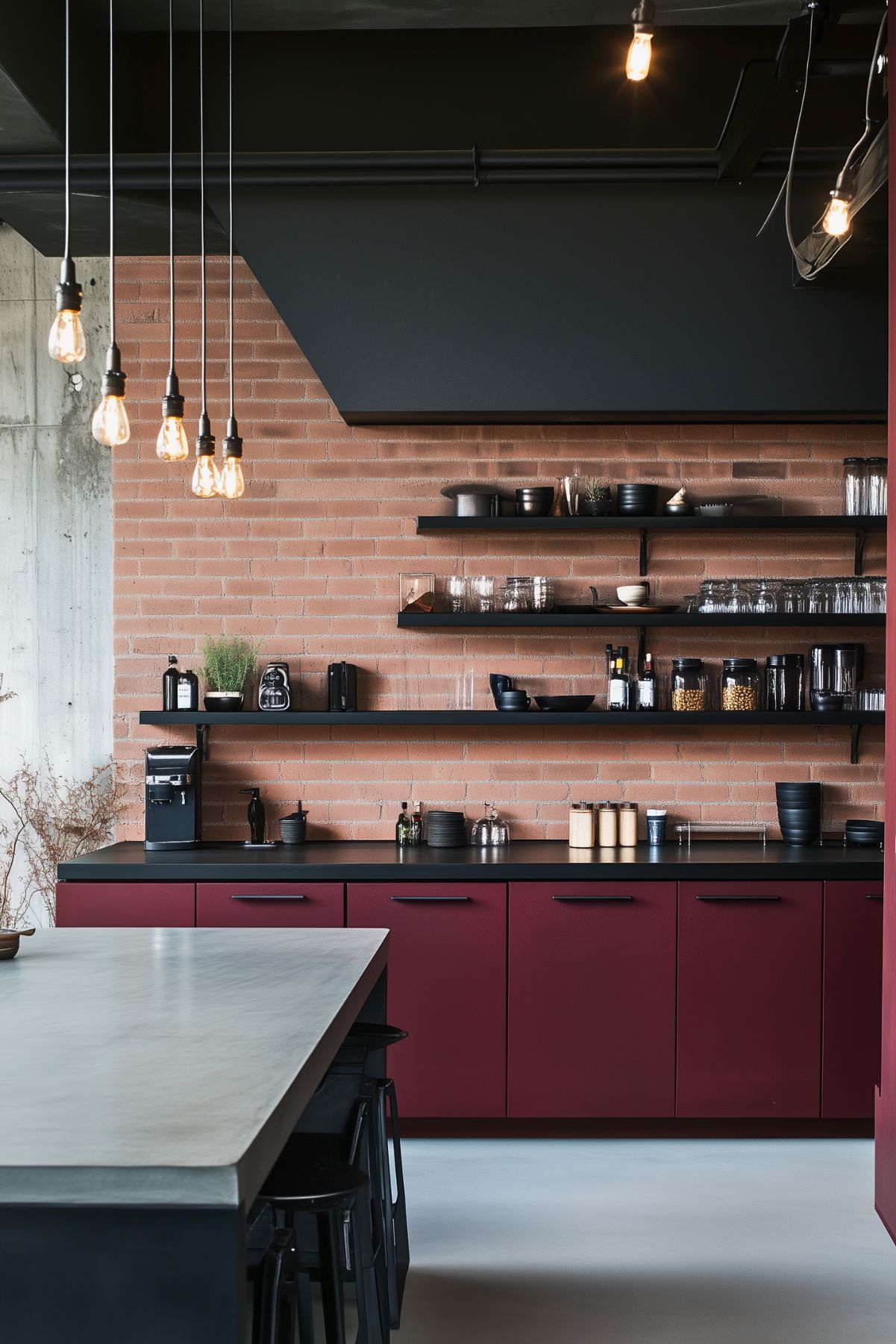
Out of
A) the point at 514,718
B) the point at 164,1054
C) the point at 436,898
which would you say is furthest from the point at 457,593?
the point at 164,1054

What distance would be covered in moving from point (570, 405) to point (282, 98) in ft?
5.55

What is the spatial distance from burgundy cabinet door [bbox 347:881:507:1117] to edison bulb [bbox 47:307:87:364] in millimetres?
2438

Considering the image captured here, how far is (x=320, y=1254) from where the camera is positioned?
6.62 ft

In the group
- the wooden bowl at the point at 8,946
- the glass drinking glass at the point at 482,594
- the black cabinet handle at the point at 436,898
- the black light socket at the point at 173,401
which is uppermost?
the black light socket at the point at 173,401

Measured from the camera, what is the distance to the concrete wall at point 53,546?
5066 mm

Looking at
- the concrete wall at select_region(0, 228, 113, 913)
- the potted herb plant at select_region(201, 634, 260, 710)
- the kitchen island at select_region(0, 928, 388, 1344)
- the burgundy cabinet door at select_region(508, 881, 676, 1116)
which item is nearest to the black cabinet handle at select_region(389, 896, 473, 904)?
the burgundy cabinet door at select_region(508, 881, 676, 1116)

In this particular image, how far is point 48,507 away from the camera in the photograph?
5074 mm

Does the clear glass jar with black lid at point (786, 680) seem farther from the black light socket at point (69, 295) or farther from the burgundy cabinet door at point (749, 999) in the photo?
the black light socket at point (69, 295)

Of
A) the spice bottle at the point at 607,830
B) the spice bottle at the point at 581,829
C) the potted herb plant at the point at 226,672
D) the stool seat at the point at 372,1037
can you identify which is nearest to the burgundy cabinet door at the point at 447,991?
the spice bottle at the point at 581,829

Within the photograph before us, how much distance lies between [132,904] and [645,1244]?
6.77 feet

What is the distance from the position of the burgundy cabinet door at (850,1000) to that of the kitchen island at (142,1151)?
250 cm

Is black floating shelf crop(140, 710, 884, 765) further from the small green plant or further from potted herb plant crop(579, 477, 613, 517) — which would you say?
potted herb plant crop(579, 477, 613, 517)

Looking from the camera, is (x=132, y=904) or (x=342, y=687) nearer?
(x=132, y=904)

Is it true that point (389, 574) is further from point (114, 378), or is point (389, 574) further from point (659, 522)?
point (114, 378)
